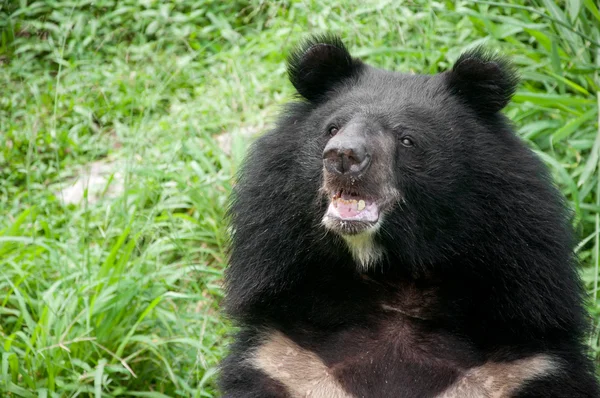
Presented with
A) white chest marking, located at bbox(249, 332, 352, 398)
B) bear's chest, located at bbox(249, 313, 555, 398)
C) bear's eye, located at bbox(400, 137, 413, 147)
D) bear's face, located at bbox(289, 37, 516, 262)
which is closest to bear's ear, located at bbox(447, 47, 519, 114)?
bear's face, located at bbox(289, 37, 516, 262)

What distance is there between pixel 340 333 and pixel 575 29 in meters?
2.58

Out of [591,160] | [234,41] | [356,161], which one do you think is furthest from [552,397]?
[234,41]

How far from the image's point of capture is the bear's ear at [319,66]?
4340mm

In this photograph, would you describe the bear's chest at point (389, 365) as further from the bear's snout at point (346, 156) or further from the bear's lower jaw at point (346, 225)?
the bear's snout at point (346, 156)

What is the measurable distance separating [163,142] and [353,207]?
3249 millimetres

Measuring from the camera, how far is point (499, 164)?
4082 millimetres

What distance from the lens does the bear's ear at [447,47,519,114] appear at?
414 cm

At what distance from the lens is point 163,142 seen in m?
6.88

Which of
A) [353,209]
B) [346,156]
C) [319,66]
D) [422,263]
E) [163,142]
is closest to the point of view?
[346,156]

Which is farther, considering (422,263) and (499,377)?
(422,263)

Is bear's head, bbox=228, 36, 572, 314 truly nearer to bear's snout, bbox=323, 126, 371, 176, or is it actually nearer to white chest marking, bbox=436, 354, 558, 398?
bear's snout, bbox=323, 126, 371, 176

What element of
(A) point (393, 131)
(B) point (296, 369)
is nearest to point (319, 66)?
(A) point (393, 131)

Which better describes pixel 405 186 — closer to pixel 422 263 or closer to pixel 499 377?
pixel 422 263

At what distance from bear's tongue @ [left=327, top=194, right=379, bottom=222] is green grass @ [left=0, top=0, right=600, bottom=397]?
42.2 inches
